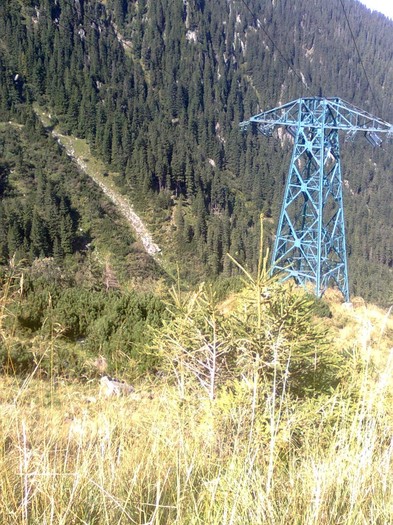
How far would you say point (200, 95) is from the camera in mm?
54188

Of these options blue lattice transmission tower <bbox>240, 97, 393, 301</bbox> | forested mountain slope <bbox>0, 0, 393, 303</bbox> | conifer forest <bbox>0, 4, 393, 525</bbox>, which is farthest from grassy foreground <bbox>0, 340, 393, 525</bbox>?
forested mountain slope <bbox>0, 0, 393, 303</bbox>

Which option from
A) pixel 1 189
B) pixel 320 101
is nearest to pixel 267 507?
pixel 320 101

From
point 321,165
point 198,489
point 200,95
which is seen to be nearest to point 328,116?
point 321,165

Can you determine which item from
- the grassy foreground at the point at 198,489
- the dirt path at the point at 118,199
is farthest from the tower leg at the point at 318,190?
the dirt path at the point at 118,199

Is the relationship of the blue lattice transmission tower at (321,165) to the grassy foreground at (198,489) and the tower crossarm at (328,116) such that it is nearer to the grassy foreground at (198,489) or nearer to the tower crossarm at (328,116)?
the tower crossarm at (328,116)

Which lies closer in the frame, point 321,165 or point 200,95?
point 321,165

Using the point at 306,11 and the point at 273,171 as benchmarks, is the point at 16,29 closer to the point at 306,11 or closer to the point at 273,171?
the point at 273,171

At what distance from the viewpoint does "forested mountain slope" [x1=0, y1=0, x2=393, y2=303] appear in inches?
1176

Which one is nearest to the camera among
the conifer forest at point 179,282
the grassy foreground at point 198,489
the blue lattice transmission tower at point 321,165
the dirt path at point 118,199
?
the grassy foreground at point 198,489

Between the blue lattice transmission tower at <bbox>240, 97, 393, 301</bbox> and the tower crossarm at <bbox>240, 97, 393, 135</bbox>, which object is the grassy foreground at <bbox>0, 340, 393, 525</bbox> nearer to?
the blue lattice transmission tower at <bbox>240, 97, 393, 301</bbox>

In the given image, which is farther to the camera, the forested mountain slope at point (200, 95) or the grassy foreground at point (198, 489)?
the forested mountain slope at point (200, 95)

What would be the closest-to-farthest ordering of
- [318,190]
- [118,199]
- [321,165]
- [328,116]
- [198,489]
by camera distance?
1. [198,489]
2. [321,165]
3. [318,190]
4. [328,116]
5. [118,199]

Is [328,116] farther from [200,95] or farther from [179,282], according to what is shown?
[200,95]

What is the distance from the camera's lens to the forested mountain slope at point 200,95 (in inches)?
1176
